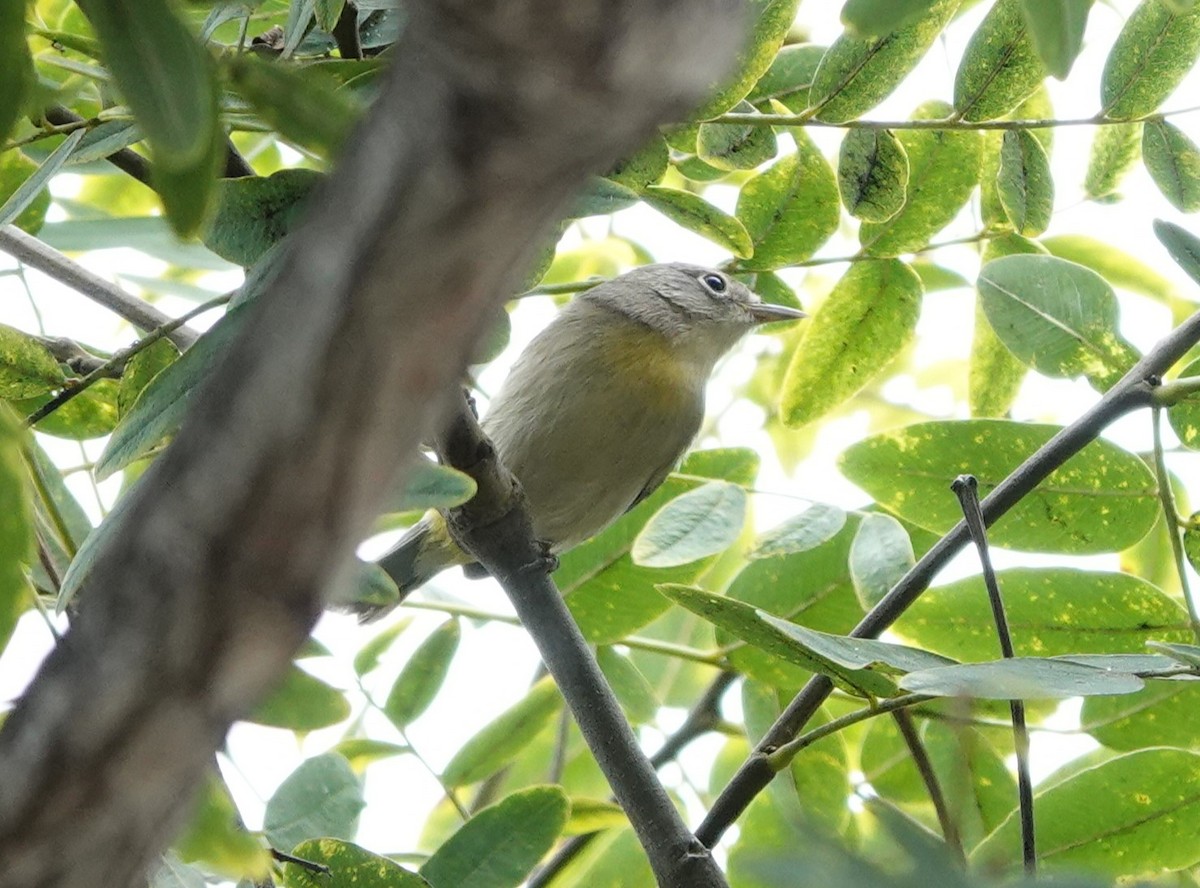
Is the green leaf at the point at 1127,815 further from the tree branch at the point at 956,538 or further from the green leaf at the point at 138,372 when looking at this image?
the green leaf at the point at 138,372

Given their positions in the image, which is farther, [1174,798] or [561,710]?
[561,710]

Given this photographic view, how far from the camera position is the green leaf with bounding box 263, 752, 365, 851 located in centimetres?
254

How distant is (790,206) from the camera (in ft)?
9.24

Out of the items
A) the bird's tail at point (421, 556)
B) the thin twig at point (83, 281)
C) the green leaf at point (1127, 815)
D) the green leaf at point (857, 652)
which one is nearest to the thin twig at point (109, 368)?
the thin twig at point (83, 281)

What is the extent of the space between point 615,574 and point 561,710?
0.45 meters

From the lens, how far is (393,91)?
2.18 feet

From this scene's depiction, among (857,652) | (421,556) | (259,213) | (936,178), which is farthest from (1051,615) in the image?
(421,556)

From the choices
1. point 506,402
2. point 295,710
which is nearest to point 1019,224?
point 295,710

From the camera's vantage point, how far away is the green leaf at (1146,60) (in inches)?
93.5

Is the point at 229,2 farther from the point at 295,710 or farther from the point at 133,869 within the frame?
the point at 295,710

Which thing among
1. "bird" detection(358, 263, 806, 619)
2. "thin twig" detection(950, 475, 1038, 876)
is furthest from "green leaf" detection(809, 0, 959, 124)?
"bird" detection(358, 263, 806, 619)

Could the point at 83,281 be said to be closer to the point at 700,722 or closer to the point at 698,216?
the point at 698,216

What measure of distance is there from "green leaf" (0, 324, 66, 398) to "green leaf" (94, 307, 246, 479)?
517 millimetres

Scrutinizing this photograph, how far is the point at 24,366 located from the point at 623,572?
1371 millimetres
